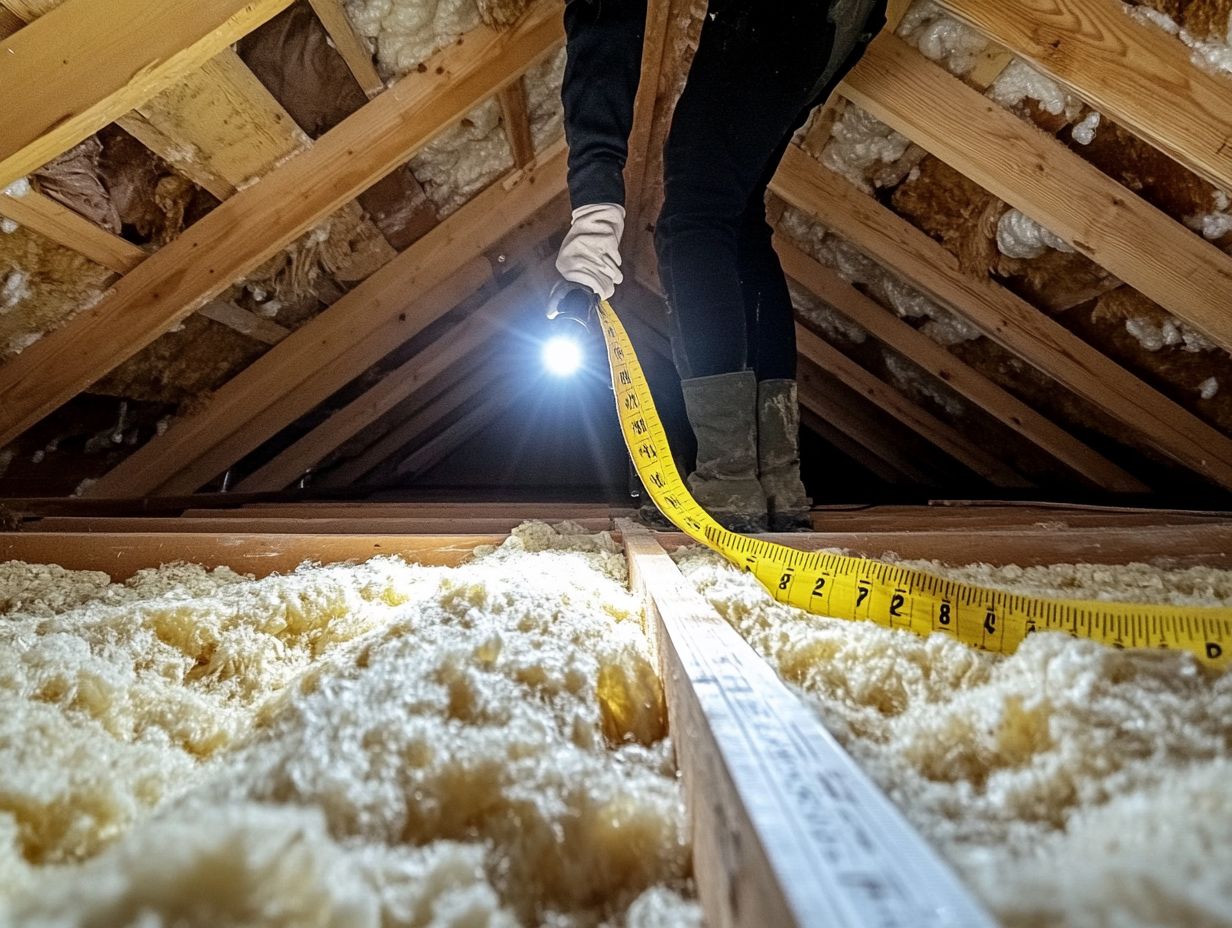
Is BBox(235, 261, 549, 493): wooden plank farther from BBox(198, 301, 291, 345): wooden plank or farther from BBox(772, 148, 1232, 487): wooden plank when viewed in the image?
BBox(772, 148, 1232, 487): wooden plank

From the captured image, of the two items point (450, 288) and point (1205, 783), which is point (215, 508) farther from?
point (1205, 783)

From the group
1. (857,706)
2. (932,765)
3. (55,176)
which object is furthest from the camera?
(55,176)

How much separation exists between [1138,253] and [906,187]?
2.20 feet

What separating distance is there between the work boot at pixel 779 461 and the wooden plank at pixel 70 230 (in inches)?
61.4

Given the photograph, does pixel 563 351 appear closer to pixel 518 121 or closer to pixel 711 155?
pixel 711 155

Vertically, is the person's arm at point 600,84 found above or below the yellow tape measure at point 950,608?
above

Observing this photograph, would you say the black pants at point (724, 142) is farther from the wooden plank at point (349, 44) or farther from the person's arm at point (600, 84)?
the wooden plank at point (349, 44)

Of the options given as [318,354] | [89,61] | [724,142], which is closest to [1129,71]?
[724,142]

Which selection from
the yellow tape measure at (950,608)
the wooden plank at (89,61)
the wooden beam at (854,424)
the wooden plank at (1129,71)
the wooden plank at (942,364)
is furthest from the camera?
the wooden beam at (854,424)

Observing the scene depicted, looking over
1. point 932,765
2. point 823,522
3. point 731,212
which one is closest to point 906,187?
point 731,212

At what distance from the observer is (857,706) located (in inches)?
22.1

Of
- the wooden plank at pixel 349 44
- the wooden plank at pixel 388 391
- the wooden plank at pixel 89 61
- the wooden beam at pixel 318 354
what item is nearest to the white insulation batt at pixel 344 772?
the wooden plank at pixel 89 61

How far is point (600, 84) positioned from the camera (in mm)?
1230

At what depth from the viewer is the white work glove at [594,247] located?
1316 mm
